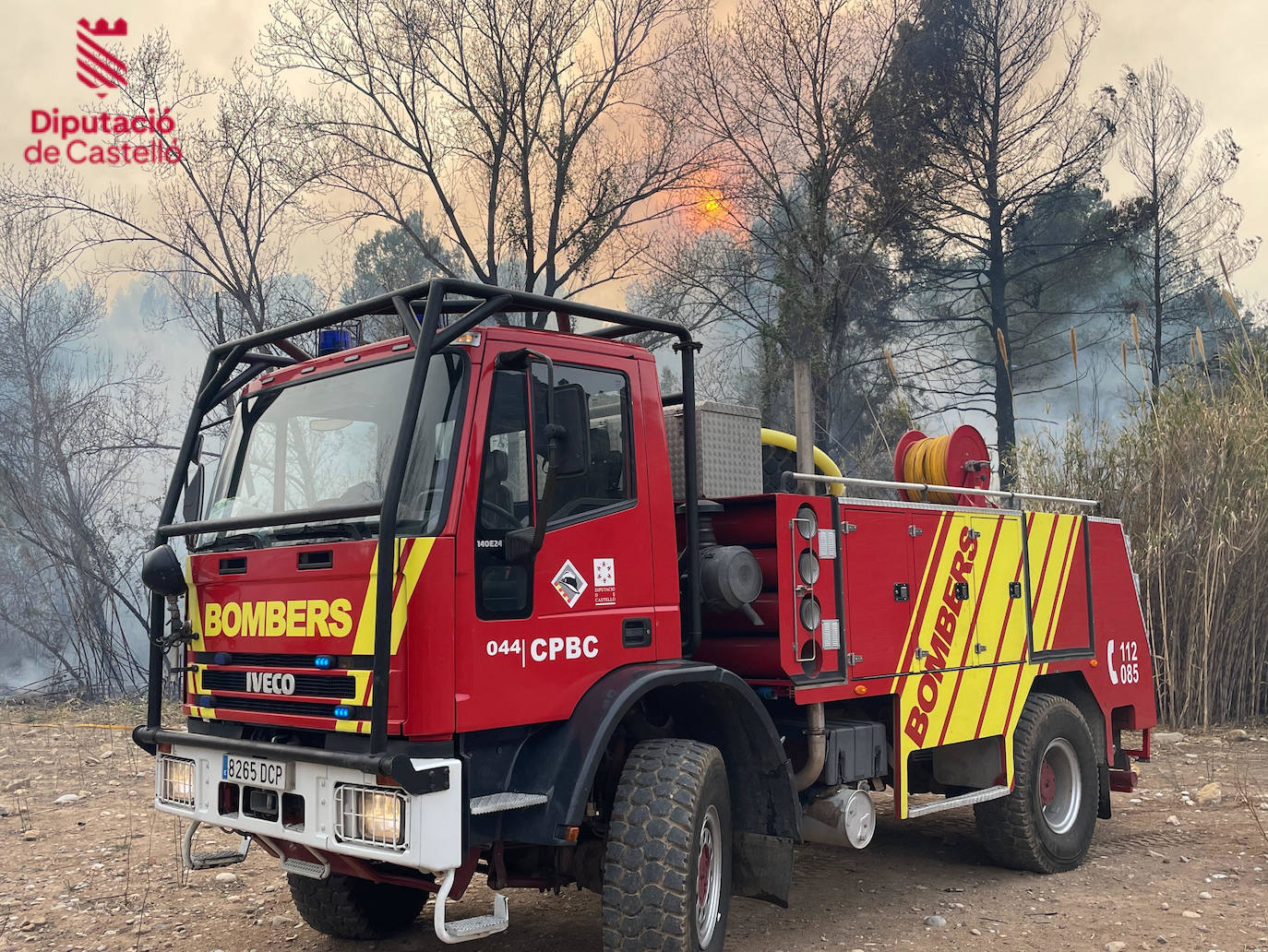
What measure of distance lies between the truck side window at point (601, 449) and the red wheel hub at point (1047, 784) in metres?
3.75

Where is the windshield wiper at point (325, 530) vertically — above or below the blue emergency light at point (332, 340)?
below

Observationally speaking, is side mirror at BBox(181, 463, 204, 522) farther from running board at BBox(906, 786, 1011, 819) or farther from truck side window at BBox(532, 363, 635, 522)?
running board at BBox(906, 786, 1011, 819)

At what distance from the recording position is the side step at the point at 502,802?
4.02 metres

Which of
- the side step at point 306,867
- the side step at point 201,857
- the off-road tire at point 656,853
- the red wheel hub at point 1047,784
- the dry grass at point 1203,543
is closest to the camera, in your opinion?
the off-road tire at point 656,853

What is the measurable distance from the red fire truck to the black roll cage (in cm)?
2

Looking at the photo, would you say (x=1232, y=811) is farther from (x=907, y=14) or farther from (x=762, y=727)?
(x=907, y=14)

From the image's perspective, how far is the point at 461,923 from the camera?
3928 mm

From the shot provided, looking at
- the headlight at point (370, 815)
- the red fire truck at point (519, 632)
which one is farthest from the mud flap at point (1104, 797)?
the headlight at point (370, 815)

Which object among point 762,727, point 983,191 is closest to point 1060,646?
point 762,727

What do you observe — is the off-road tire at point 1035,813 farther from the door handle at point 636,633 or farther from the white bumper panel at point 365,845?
the white bumper panel at point 365,845

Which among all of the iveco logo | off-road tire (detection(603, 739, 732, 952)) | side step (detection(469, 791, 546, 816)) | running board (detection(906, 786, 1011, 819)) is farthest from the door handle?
running board (detection(906, 786, 1011, 819))

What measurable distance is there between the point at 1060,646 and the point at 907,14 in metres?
16.1

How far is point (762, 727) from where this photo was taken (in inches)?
198

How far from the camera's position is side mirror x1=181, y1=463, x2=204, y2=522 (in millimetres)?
4973
